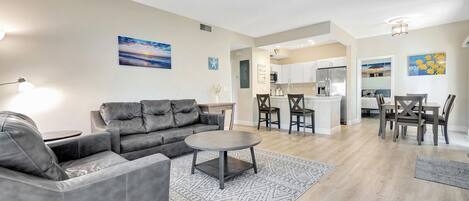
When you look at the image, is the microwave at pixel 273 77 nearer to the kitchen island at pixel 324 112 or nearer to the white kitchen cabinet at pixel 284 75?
the white kitchen cabinet at pixel 284 75

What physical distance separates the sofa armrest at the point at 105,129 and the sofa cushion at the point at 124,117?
0.25ft

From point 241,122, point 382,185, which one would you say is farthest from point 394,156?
point 241,122

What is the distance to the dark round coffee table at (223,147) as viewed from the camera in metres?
2.22

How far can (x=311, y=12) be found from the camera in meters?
4.29

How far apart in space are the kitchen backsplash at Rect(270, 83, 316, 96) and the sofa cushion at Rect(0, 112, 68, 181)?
24.2 feet

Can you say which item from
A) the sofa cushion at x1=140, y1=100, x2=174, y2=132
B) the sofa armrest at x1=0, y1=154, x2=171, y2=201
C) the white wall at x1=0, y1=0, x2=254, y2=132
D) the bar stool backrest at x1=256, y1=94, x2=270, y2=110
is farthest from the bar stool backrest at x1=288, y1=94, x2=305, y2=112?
the sofa armrest at x1=0, y1=154, x2=171, y2=201

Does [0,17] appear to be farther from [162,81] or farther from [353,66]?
[353,66]

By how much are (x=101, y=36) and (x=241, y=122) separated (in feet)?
14.3

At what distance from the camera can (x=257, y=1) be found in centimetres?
379

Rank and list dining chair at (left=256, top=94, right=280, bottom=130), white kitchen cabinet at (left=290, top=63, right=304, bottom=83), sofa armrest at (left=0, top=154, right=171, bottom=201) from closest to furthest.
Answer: sofa armrest at (left=0, top=154, right=171, bottom=201) → dining chair at (left=256, top=94, right=280, bottom=130) → white kitchen cabinet at (left=290, top=63, right=304, bottom=83)

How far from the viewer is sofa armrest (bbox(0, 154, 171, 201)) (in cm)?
96

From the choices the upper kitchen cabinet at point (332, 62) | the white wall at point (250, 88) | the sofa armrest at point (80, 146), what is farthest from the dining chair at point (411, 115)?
the sofa armrest at point (80, 146)

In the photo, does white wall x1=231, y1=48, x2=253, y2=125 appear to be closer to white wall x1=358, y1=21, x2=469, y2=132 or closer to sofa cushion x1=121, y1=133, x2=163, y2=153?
sofa cushion x1=121, y1=133, x2=163, y2=153

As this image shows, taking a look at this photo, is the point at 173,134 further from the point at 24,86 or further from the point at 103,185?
the point at 103,185
